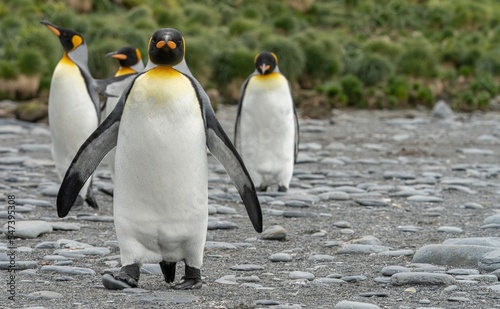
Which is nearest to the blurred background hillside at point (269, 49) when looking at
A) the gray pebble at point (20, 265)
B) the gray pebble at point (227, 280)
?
the gray pebble at point (20, 265)

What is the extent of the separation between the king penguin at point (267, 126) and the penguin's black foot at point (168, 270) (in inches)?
126

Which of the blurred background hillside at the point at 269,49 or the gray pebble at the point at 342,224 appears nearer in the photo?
the gray pebble at the point at 342,224

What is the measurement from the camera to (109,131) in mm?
4059

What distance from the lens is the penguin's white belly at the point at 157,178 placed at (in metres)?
3.90

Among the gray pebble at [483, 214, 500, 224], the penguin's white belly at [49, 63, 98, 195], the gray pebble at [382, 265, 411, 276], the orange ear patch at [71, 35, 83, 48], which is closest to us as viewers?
the gray pebble at [382, 265, 411, 276]

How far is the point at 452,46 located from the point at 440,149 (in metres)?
11.1

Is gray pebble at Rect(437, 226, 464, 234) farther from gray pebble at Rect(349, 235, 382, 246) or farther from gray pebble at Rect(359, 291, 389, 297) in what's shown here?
gray pebble at Rect(359, 291, 389, 297)

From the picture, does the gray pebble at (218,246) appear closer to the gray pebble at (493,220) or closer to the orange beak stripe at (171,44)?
the orange beak stripe at (171,44)

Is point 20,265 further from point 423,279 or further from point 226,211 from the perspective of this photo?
point 226,211

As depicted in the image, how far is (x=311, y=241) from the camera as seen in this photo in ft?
17.2

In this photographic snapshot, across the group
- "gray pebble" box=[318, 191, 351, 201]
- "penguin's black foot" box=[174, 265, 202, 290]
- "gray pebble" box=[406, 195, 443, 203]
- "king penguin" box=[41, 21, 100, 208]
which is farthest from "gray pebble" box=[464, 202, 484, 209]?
"penguin's black foot" box=[174, 265, 202, 290]

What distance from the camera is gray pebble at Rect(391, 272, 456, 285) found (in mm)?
3998

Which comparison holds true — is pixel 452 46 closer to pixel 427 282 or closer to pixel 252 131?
pixel 252 131

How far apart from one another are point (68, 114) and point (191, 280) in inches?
110
